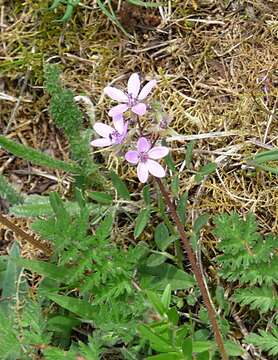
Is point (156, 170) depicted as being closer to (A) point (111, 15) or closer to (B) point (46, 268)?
(B) point (46, 268)

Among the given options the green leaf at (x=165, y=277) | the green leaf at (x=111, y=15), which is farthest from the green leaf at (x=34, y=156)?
the green leaf at (x=111, y=15)

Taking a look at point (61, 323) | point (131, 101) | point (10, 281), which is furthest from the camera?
point (10, 281)

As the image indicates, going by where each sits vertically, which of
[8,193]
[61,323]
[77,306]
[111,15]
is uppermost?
[111,15]

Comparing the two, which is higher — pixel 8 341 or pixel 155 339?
pixel 155 339

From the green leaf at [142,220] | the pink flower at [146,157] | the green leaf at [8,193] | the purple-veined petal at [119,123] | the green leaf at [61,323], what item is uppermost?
the purple-veined petal at [119,123]

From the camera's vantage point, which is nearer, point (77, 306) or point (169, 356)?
point (169, 356)

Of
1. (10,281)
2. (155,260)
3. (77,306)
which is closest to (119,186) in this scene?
(155,260)

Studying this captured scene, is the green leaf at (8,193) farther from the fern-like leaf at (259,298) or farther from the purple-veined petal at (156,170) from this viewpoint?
the fern-like leaf at (259,298)
